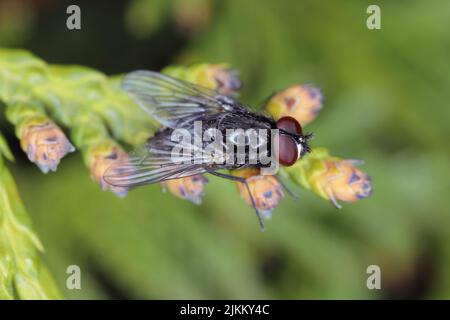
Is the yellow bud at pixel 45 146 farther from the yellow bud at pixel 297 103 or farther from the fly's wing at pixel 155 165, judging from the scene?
the yellow bud at pixel 297 103

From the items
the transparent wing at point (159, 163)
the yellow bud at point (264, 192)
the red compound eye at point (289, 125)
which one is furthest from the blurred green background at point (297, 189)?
the yellow bud at point (264, 192)

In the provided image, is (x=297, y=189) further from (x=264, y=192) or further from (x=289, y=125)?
(x=264, y=192)

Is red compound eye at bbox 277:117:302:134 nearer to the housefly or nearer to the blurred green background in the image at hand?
the housefly

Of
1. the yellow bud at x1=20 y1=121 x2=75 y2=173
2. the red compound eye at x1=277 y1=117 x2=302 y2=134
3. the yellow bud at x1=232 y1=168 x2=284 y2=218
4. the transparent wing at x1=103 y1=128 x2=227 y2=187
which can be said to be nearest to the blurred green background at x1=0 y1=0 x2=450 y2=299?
the transparent wing at x1=103 y1=128 x2=227 y2=187

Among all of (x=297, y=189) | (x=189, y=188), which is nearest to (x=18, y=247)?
(x=189, y=188)
